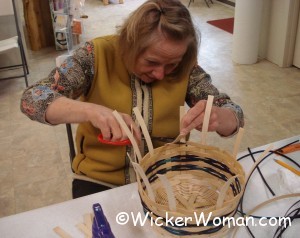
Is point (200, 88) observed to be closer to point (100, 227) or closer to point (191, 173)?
point (191, 173)

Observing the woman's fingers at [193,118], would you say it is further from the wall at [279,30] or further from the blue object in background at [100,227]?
the wall at [279,30]

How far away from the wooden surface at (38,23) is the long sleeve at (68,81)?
2.96 metres

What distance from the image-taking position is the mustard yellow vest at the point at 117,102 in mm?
1088

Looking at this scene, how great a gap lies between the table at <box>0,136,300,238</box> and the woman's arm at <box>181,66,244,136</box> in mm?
166

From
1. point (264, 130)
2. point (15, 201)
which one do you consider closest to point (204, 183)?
point (15, 201)

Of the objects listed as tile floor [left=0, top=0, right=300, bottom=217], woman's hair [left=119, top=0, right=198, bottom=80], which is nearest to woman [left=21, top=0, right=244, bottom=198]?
woman's hair [left=119, top=0, right=198, bottom=80]

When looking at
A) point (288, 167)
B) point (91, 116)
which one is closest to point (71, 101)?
point (91, 116)

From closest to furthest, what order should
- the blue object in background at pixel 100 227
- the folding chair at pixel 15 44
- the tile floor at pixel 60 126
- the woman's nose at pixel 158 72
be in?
the blue object in background at pixel 100 227 → the woman's nose at pixel 158 72 → the tile floor at pixel 60 126 → the folding chair at pixel 15 44

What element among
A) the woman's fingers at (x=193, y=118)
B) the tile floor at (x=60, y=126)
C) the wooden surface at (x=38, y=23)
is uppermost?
the woman's fingers at (x=193, y=118)

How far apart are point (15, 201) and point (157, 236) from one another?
135 cm

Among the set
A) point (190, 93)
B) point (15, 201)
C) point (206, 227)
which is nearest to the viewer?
point (206, 227)

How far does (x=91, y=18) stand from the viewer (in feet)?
16.5

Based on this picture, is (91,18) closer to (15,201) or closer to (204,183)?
(15,201)

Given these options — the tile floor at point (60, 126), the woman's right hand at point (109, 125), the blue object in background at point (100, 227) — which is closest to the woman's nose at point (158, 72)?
the woman's right hand at point (109, 125)
